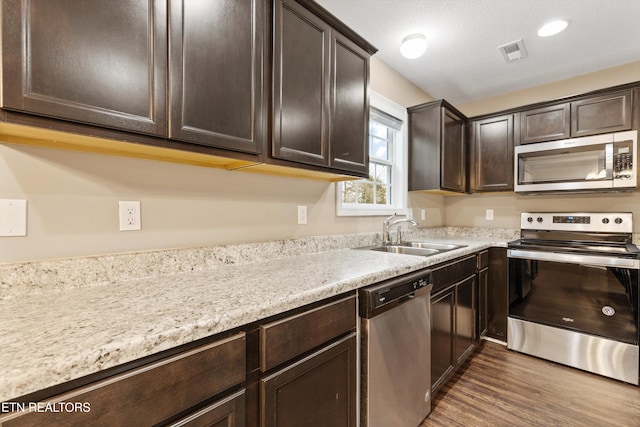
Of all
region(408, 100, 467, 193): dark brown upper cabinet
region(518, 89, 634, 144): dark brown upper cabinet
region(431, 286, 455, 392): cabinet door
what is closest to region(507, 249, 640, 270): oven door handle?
region(408, 100, 467, 193): dark brown upper cabinet

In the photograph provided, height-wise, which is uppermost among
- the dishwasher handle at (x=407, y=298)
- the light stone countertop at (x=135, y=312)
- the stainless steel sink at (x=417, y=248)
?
the light stone countertop at (x=135, y=312)

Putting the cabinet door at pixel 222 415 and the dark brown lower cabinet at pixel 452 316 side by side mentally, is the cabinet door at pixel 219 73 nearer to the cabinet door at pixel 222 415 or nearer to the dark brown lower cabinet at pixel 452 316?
the cabinet door at pixel 222 415

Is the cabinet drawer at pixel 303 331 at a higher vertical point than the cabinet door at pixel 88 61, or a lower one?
lower

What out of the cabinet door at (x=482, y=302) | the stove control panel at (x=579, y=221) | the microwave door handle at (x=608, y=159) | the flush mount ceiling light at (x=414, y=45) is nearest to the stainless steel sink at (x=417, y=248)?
the cabinet door at (x=482, y=302)

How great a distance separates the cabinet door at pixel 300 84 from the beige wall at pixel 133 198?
1.15 feet

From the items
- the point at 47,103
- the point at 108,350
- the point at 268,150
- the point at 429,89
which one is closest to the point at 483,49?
the point at 429,89

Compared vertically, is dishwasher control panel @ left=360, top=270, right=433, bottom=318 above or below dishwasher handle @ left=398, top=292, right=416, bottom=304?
above

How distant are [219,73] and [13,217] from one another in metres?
0.85

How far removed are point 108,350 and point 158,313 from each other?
19 centimetres

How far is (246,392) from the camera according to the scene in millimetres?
802

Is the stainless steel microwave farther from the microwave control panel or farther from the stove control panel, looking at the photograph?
the stove control panel

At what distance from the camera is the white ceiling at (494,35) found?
6.14 feet

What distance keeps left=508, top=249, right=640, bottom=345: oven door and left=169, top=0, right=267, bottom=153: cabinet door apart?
249cm

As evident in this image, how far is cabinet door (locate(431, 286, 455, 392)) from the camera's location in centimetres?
171
